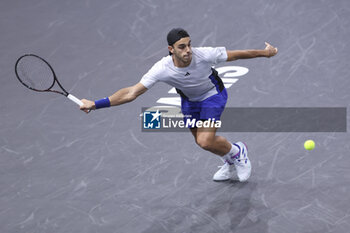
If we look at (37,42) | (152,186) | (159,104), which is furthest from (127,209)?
(37,42)

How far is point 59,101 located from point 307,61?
4108 millimetres

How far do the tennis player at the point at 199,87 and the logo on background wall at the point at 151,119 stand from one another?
63.1 inches

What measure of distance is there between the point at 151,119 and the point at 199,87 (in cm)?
219

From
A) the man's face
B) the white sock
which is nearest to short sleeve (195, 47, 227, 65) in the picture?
the man's face

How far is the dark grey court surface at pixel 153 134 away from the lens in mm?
6402

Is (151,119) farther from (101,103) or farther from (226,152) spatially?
(101,103)

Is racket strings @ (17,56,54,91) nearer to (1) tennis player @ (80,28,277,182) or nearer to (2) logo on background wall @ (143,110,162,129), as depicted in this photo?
(1) tennis player @ (80,28,277,182)

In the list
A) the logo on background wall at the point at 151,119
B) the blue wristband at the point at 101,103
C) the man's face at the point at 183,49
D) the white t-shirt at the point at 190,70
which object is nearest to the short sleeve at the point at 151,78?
the white t-shirt at the point at 190,70

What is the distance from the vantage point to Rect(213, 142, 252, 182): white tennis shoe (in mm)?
6949

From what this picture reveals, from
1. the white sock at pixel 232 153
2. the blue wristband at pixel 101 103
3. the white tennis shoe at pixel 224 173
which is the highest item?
the blue wristband at pixel 101 103

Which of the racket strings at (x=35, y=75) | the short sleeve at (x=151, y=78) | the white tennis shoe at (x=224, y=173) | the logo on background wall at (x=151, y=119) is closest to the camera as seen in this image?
the short sleeve at (x=151, y=78)

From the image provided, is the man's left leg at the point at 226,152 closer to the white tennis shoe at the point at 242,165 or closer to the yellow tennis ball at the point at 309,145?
the white tennis shoe at the point at 242,165

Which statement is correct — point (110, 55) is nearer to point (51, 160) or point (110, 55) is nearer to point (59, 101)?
point (59, 101)

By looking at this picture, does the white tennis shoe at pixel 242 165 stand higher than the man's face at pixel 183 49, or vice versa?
the man's face at pixel 183 49
